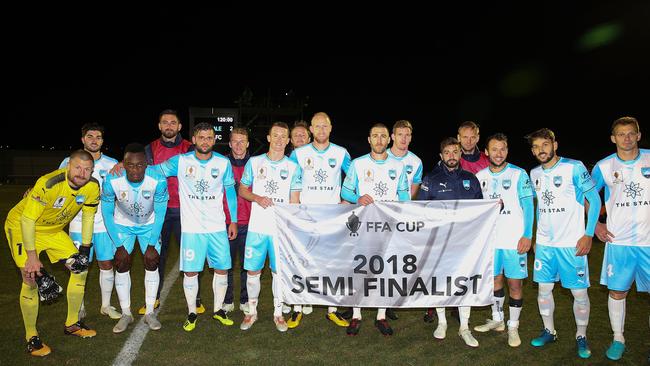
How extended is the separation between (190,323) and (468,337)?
3.37m

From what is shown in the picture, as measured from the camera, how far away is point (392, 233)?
5.36 metres

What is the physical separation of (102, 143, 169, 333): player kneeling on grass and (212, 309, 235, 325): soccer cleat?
28.2 inches

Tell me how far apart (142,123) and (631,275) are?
3772 inches

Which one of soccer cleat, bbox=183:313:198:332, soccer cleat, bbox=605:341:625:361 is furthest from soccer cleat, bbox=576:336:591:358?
soccer cleat, bbox=183:313:198:332

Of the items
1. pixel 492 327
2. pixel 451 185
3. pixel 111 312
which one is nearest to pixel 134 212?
pixel 111 312

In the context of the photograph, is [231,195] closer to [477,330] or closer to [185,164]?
[185,164]

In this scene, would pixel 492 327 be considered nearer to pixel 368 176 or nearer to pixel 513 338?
pixel 513 338

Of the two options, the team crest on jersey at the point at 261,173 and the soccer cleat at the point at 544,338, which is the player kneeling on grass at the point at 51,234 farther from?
the soccer cleat at the point at 544,338

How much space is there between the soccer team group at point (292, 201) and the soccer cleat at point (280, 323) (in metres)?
0.03

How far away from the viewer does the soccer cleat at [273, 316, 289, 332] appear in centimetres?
564

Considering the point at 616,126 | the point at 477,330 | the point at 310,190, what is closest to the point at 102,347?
the point at 310,190

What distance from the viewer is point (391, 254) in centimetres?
535

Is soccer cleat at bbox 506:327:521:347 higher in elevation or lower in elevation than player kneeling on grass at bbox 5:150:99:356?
lower

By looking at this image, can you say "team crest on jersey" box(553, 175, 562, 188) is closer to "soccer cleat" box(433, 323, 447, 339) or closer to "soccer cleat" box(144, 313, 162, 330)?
"soccer cleat" box(433, 323, 447, 339)
